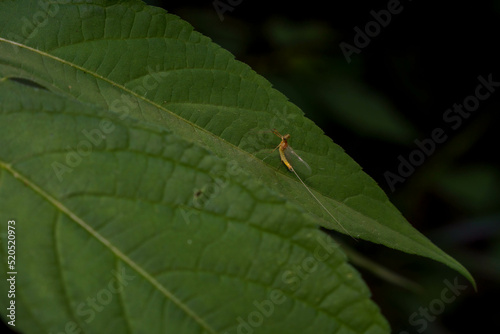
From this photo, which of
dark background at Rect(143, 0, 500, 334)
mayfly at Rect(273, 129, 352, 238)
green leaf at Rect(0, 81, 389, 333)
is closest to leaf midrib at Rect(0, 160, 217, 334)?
green leaf at Rect(0, 81, 389, 333)

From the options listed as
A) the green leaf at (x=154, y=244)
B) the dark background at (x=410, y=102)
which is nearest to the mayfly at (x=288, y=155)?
the green leaf at (x=154, y=244)

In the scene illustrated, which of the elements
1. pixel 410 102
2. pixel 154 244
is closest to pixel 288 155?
pixel 154 244

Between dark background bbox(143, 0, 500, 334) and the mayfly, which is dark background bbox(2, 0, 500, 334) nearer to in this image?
dark background bbox(143, 0, 500, 334)

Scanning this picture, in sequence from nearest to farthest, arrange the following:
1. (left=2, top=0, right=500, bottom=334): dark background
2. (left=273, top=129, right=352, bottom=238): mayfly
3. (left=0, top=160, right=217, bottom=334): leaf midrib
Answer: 1. (left=0, top=160, right=217, bottom=334): leaf midrib
2. (left=273, top=129, right=352, bottom=238): mayfly
3. (left=2, top=0, right=500, bottom=334): dark background

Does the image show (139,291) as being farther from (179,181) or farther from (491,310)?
(491,310)

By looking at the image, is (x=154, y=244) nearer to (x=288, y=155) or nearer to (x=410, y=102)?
(x=288, y=155)

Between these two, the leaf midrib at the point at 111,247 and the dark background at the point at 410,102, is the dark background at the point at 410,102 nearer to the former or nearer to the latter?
the dark background at the point at 410,102

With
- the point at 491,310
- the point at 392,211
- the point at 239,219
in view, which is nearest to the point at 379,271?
the point at 392,211

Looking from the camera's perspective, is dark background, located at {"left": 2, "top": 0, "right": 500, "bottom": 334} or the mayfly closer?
the mayfly
